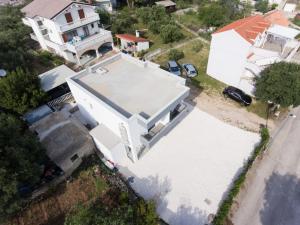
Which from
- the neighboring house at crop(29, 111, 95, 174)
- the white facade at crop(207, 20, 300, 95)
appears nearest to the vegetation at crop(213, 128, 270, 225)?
the white facade at crop(207, 20, 300, 95)

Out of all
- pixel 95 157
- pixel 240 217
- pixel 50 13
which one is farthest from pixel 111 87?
pixel 50 13

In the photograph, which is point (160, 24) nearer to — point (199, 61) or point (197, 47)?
point (197, 47)

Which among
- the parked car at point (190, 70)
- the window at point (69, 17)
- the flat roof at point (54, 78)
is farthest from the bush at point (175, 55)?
the window at point (69, 17)

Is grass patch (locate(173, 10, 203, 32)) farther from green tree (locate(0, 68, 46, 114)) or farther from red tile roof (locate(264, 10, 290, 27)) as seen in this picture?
green tree (locate(0, 68, 46, 114))

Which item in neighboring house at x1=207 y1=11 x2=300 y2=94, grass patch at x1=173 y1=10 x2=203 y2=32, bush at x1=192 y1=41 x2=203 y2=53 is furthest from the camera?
grass patch at x1=173 y1=10 x2=203 y2=32

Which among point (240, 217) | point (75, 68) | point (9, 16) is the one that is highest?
point (9, 16)

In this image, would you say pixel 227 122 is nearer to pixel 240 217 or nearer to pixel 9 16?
pixel 240 217

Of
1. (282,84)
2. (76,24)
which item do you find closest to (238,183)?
(282,84)
